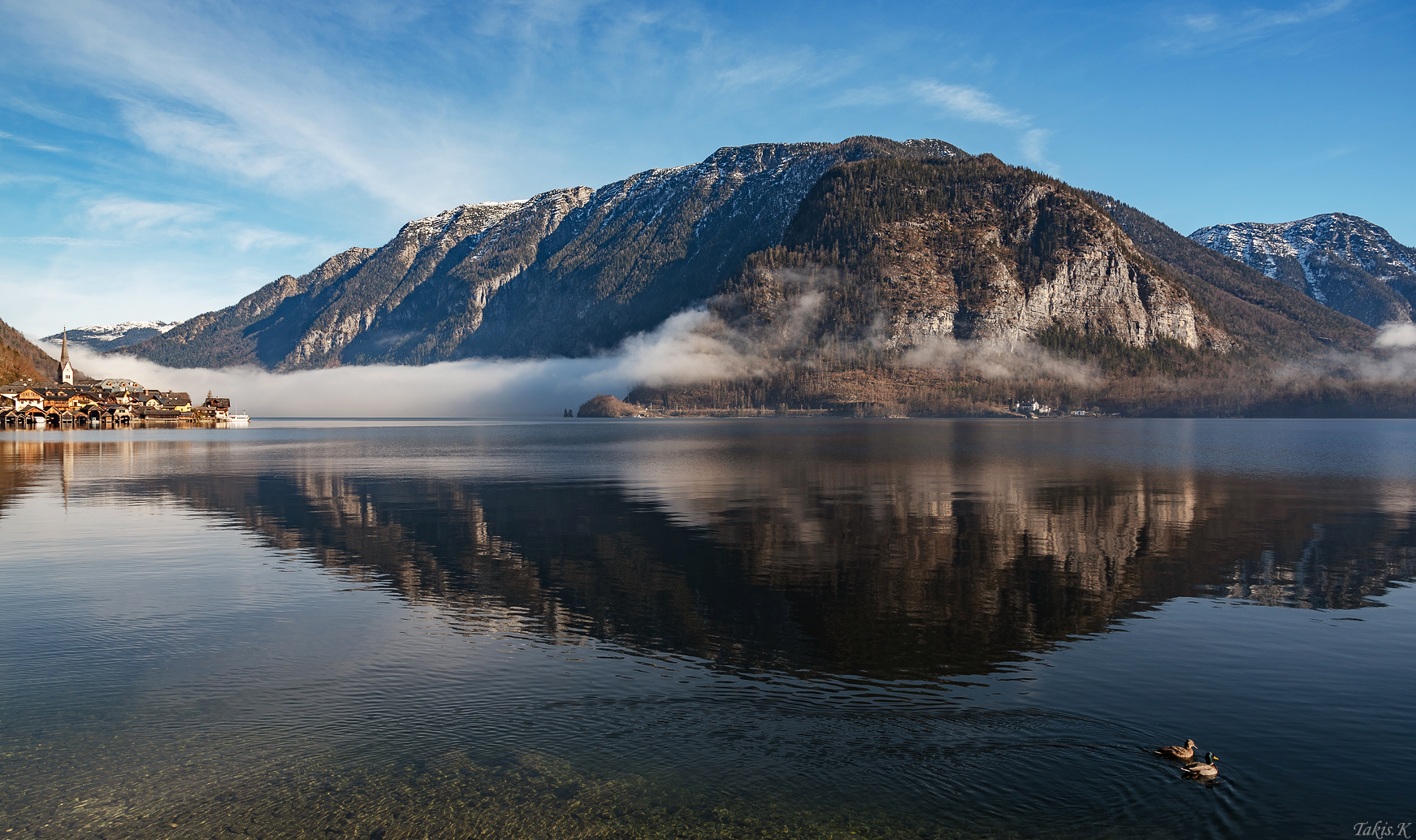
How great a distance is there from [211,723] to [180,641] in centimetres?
884

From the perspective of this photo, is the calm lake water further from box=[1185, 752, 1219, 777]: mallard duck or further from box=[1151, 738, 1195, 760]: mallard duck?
box=[1151, 738, 1195, 760]: mallard duck

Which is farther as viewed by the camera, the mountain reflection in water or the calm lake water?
the mountain reflection in water

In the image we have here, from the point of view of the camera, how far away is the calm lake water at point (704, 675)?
655 inches

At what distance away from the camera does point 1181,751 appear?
1816 centimetres

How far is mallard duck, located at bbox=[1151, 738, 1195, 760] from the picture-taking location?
18.1 metres

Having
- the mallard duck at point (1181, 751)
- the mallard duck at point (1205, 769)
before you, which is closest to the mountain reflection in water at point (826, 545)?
the mallard duck at point (1181, 751)

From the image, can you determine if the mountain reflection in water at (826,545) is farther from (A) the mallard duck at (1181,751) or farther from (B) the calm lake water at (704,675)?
(A) the mallard duck at (1181,751)

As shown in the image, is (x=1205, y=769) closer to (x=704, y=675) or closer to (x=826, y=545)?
(x=704, y=675)

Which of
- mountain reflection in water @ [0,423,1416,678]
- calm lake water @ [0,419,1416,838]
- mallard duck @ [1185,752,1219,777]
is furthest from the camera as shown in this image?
mountain reflection in water @ [0,423,1416,678]

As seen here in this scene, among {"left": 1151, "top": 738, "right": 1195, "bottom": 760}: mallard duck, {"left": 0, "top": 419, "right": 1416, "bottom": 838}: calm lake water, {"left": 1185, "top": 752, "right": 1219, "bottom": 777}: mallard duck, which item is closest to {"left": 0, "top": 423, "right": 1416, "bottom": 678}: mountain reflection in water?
{"left": 0, "top": 419, "right": 1416, "bottom": 838}: calm lake water

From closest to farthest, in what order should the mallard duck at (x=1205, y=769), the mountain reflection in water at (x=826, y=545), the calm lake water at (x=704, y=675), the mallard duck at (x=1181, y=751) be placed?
the calm lake water at (x=704, y=675) < the mallard duck at (x=1205, y=769) < the mallard duck at (x=1181, y=751) < the mountain reflection in water at (x=826, y=545)

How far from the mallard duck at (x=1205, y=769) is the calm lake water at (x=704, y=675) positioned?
0.40 metres

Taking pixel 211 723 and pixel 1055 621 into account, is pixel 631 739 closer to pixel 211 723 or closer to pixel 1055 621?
pixel 211 723

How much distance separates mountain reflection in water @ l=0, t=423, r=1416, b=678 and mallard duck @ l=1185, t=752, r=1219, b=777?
23.0ft
